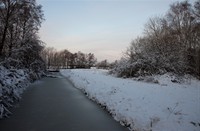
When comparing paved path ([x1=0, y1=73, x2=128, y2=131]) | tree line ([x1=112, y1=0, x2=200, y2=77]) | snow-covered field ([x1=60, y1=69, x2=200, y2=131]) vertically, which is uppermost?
tree line ([x1=112, y1=0, x2=200, y2=77])

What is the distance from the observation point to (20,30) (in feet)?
96.9

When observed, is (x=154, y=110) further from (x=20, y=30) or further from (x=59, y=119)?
(x=20, y=30)

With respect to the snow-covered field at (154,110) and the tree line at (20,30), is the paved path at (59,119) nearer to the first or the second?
the snow-covered field at (154,110)

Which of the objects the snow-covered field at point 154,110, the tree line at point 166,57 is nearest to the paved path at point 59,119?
the snow-covered field at point 154,110

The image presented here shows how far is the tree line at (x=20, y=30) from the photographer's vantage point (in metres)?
22.4

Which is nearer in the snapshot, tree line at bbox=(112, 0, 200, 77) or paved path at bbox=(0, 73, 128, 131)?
paved path at bbox=(0, 73, 128, 131)

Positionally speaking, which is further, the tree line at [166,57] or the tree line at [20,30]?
the tree line at [20,30]

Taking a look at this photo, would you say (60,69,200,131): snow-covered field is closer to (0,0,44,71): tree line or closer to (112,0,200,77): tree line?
(112,0,200,77): tree line

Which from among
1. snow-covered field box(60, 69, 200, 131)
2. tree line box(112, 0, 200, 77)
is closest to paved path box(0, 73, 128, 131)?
snow-covered field box(60, 69, 200, 131)

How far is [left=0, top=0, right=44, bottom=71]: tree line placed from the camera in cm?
2236

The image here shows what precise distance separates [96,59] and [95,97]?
281 ft

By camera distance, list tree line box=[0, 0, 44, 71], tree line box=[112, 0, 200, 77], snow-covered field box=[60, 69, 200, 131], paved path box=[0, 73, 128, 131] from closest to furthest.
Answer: snow-covered field box=[60, 69, 200, 131]
paved path box=[0, 73, 128, 131]
tree line box=[112, 0, 200, 77]
tree line box=[0, 0, 44, 71]

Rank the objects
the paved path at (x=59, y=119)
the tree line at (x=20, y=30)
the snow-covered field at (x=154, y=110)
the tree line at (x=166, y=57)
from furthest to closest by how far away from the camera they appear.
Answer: the tree line at (x=20, y=30)
the tree line at (x=166, y=57)
the paved path at (x=59, y=119)
the snow-covered field at (x=154, y=110)

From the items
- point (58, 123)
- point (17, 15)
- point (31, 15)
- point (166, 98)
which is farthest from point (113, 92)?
point (31, 15)
